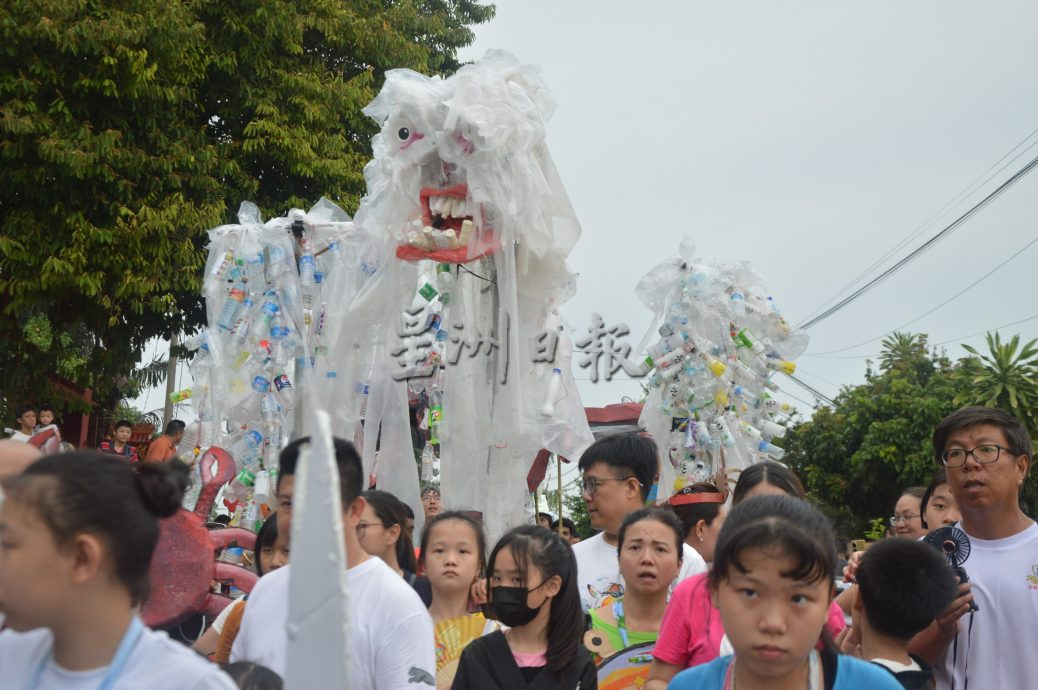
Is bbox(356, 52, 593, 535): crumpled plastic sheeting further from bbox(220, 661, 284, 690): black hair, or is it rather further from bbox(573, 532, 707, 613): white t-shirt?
bbox(220, 661, 284, 690): black hair

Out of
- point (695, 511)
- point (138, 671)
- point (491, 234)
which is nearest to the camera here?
point (138, 671)

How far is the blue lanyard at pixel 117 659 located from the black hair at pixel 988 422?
8.45 ft

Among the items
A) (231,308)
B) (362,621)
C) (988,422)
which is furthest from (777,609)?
(231,308)

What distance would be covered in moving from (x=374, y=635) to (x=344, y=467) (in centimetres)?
40

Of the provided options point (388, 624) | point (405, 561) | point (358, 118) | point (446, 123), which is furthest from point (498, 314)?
point (358, 118)

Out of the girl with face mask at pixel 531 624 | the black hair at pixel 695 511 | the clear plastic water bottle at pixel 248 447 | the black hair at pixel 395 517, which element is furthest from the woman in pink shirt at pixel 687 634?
the clear plastic water bottle at pixel 248 447

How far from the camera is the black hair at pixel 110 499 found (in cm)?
187

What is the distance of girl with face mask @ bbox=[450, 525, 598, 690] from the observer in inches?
136

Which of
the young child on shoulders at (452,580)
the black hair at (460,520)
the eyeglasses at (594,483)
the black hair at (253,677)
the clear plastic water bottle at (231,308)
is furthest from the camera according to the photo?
the clear plastic water bottle at (231,308)

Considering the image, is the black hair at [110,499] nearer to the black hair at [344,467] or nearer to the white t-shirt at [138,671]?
the white t-shirt at [138,671]

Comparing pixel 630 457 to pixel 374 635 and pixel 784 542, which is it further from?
pixel 784 542

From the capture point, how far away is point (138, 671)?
184cm

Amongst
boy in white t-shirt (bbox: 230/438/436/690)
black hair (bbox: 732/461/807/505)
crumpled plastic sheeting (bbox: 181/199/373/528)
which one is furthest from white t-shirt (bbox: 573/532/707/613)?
crumpled plastic sheeting (bbox: 181/199/373/528)

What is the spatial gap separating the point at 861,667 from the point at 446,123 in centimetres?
437
